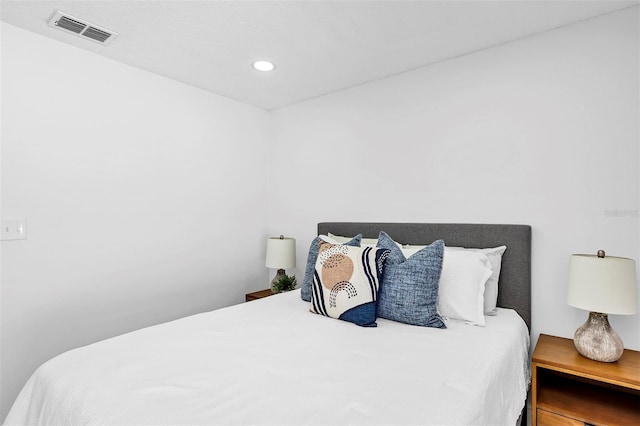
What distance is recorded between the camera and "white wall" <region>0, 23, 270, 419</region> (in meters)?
2.06

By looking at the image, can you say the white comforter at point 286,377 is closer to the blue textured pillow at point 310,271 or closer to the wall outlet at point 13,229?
the blue textured pillow at point 310,271

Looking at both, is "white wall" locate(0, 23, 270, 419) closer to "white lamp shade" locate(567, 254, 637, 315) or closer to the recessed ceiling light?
the recessed ceiling light

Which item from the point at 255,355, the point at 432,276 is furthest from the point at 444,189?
the point at 255,355

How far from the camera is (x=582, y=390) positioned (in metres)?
1.79

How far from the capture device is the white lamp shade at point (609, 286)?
5.21 ft

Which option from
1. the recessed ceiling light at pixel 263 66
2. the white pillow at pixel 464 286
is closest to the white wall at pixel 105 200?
the recessed ceiling light at pixel 263 66

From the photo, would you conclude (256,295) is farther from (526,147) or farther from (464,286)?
(526,147)

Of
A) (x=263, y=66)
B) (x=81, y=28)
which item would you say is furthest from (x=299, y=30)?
(x=81, y=28)

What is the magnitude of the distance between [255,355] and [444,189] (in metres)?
1.72

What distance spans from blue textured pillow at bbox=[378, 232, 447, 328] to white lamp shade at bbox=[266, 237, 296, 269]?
136 cm

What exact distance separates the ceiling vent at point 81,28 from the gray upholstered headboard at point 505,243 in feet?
7.77

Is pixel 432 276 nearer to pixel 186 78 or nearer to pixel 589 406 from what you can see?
pixel 589 406

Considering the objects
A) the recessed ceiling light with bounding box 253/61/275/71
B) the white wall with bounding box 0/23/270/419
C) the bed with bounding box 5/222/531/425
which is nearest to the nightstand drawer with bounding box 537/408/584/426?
the bed with bounding box 5/222/531/425

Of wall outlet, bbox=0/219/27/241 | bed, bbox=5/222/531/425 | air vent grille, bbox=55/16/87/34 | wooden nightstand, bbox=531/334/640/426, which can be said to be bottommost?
wooden nightstand, bbox=531/334/640/426
